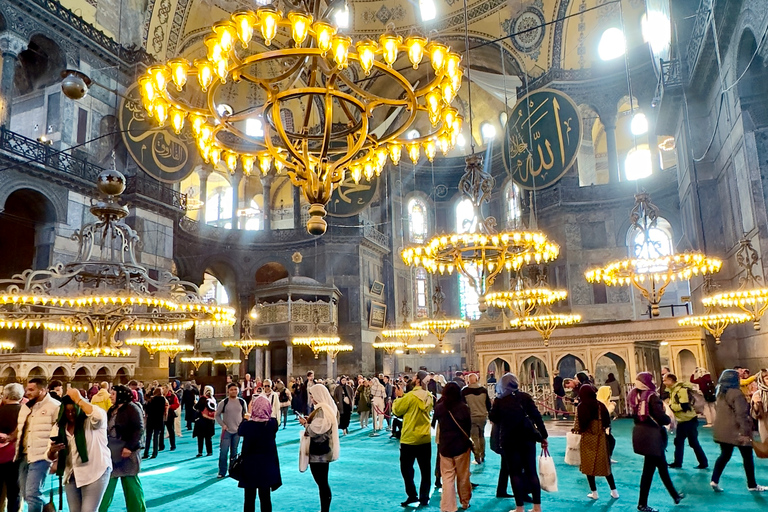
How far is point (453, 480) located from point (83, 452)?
9.05ft

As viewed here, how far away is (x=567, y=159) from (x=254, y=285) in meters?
14.2

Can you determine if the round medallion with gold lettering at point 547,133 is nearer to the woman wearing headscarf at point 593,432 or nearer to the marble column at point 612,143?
the woman wearing headscarf at point 593,432

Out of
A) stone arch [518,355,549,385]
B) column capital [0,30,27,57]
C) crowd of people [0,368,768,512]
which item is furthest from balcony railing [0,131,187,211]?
stone arch [518,355,549,385]

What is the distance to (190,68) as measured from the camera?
4859 mm

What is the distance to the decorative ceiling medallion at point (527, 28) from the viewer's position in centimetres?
1791

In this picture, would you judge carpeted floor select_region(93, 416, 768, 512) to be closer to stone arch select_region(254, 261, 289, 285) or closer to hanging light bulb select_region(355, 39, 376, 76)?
hanging light bulb select_region(355, 39, 376, 76)

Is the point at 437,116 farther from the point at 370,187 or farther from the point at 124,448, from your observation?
the point at 370,187

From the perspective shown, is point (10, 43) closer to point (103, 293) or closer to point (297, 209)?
point (103, 293)

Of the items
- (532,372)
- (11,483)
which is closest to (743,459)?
(11,483)

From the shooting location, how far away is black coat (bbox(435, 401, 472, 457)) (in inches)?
179

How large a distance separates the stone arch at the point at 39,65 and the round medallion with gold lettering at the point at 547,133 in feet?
34.8

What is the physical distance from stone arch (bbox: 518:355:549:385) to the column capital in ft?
43.7

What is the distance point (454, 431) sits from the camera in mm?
4559

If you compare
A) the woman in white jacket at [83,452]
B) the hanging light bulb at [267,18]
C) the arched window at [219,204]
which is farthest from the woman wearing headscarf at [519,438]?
the arched window at [219,204]
